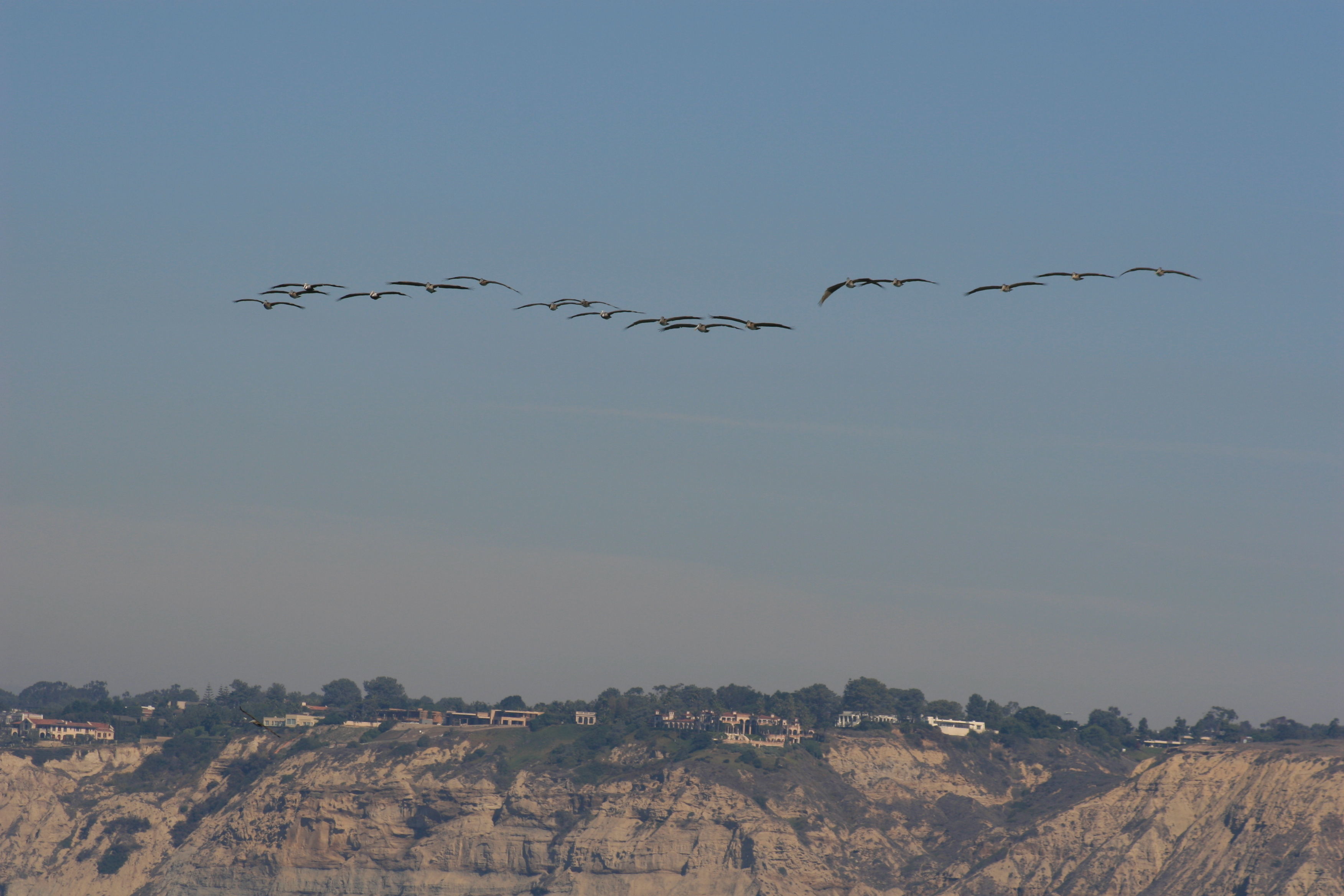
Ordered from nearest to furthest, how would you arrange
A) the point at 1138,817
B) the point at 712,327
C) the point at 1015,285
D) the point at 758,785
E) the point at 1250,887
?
the point at 1015,285 → the point at 712,327 → the point at 1250,887 → the point at 1138,817 → the point at 758,785

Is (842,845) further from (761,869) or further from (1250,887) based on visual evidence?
(1250,887)

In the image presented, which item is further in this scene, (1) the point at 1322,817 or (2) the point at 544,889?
(2) the point at 544,889

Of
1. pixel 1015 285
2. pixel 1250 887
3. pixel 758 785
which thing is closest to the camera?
pixel 1015 285

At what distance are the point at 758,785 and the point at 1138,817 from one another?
142 ft

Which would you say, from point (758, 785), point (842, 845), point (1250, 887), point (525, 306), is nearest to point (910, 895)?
point (842, 845)

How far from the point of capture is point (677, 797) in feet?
646

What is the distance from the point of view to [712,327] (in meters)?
52.6

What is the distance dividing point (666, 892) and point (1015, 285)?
505 feet

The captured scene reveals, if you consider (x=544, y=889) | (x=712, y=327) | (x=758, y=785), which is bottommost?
(x=544, y=889)

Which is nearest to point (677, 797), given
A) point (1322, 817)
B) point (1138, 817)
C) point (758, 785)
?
point (758, 785)

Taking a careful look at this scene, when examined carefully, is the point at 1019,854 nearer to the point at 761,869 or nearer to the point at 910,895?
the point at 910,895

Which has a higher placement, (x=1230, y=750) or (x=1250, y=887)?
(x=1230, y=750)

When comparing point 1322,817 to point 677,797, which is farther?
point 677,797

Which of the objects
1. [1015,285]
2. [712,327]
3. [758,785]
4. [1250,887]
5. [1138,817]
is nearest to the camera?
[1015,285]
